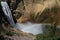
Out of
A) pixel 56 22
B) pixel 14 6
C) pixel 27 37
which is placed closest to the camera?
pixel 27 37

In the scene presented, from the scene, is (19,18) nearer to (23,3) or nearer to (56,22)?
(23,3)

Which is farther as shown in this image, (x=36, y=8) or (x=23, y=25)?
(x=36, y=8)

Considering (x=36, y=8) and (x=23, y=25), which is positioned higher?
(x=36, y=8)

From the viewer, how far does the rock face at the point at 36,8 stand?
29.3 ft

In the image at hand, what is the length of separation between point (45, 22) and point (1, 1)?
2.04m

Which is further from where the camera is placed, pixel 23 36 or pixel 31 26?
pixel 31 26

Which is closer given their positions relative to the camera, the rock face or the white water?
the white water

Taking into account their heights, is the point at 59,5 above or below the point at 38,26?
above

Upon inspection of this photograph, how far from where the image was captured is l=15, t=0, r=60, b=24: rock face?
894 centimetres

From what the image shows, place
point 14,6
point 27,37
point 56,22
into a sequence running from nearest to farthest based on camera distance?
point 27,37 < point 56,22 < point 14,6

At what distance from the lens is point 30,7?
9578 mm

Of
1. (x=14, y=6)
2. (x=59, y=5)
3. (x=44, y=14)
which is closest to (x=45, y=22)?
(x=44, y=14)

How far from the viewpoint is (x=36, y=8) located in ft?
30.8

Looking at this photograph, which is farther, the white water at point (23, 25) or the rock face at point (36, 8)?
the rock face at point (36, 8)
